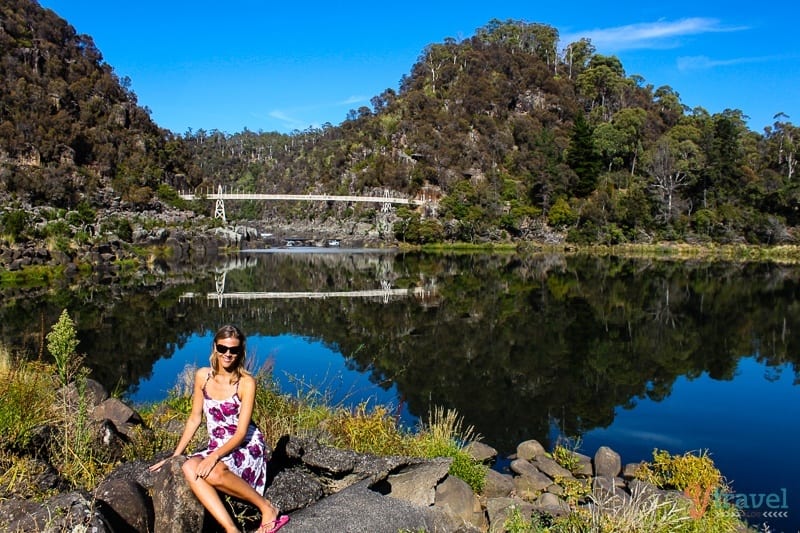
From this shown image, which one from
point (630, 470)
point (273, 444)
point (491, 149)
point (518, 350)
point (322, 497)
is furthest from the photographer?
point (491, 149)

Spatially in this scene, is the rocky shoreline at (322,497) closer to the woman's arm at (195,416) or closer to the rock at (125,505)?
the rock at (125,505)

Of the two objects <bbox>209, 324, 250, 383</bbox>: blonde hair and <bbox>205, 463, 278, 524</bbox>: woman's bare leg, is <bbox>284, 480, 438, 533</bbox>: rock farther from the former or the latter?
<bbox>209, 324, 250, 383</bbox>: blonde hair

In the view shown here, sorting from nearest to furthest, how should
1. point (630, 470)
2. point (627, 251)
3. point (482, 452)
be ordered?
point (630, 470) → point (482, 452) → point (627, 251)

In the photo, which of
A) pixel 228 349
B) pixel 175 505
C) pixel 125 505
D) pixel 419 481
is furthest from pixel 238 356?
pixel 419 481

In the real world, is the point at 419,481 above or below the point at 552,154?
below

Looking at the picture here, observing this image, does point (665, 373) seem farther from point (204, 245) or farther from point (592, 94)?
point (592, 94)

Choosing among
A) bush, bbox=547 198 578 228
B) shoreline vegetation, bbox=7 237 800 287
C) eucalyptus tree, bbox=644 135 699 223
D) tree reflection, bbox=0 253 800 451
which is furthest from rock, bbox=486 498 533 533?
eucalyptus tree, bbox=644 135 699 223

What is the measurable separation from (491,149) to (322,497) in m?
77.6

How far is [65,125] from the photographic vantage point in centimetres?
6256

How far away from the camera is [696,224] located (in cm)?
5822

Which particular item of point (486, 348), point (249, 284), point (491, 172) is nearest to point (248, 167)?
point (491, 172)

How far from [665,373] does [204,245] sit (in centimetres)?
4908

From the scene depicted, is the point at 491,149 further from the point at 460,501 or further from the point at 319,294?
the point at 460,501

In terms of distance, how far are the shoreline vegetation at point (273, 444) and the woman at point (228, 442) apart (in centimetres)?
117
